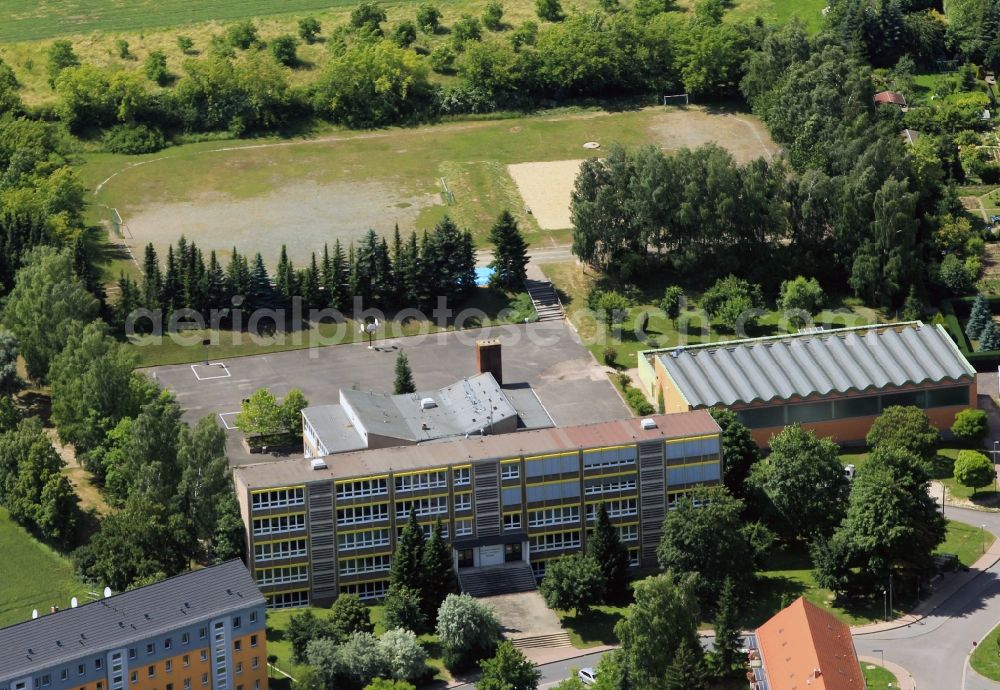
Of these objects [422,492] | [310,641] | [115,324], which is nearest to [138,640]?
[310,641]

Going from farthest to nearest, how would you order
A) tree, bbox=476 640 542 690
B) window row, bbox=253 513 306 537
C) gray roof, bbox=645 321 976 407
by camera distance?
gray roof, bbox=645 321 976 407 < window row, bbox=253 513 306 537 < tree, bbox=476 640 542 690

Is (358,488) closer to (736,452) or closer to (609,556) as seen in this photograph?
(609,556)

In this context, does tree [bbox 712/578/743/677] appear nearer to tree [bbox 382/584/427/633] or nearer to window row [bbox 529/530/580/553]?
window row [bbox 529/530/580/553]

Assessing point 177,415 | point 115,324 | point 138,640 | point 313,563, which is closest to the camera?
point 138,640

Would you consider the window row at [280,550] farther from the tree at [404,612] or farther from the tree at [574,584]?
the tree at [574,584]

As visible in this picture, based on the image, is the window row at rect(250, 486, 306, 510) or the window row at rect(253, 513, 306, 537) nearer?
the window row at rect(250, 486, 306, 510)

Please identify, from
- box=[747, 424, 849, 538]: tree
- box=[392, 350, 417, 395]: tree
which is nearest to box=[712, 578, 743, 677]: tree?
box=[747, 424, 849, 538]: tree

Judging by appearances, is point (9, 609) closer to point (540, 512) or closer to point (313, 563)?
point (313, 563)

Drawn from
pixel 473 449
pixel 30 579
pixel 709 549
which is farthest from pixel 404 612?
pixel 30 579
